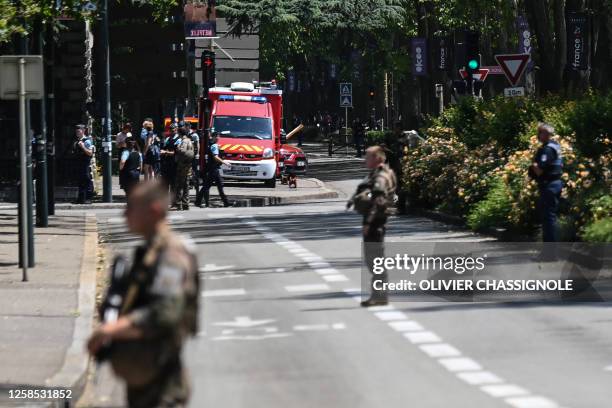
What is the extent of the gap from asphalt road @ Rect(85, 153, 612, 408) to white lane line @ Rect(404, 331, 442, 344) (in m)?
0.01

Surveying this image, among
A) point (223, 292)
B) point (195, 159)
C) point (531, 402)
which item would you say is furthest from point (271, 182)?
point (531, 402)

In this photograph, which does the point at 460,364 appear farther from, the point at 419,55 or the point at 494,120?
the point at 419,55

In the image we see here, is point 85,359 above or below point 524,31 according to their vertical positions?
below

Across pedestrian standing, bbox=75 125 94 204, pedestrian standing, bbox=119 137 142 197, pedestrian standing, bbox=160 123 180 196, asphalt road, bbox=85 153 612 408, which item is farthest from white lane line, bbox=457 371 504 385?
pedestrian standing, bbox=75 125 94 204

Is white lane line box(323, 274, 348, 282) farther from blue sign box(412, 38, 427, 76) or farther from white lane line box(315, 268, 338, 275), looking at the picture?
blue sign box(412, 38, 427, 76)

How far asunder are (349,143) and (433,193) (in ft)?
197

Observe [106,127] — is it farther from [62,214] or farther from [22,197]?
[22,197]

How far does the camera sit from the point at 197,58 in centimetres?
5588

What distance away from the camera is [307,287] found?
19.0 m

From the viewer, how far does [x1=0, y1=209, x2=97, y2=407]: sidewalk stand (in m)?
12.3

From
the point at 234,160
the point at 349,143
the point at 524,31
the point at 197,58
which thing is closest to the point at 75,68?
the point at 234,160

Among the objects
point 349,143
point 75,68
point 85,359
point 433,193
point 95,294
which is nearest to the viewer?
point 85,359

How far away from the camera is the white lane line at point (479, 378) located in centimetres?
1194

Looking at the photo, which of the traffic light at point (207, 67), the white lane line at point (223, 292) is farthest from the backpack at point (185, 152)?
the white lane line at point (223, 292)
